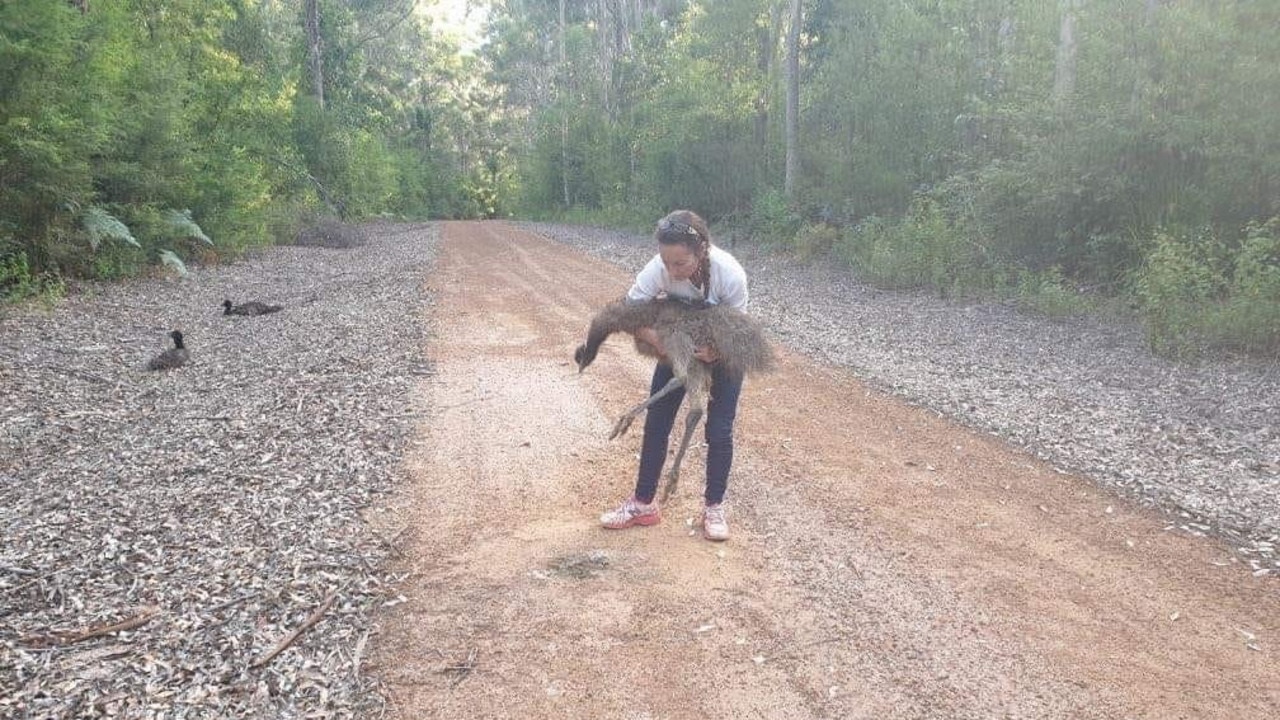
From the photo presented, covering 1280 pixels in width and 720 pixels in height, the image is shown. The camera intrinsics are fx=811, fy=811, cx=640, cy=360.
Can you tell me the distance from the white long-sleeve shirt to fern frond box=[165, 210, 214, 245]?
39.3 feet

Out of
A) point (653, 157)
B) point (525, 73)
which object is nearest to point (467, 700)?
point (653, 157)

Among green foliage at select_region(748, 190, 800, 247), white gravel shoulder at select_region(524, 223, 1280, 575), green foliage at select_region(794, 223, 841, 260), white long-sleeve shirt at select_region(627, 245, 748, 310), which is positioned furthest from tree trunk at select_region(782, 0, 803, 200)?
white long-sleeve shirt at select_region(627, 245, 748, 310)

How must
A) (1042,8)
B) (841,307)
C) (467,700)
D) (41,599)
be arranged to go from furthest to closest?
(1042,8) → (841,307) → (41,599) → (467,700)

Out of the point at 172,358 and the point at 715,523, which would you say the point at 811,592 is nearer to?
the point at 715,523

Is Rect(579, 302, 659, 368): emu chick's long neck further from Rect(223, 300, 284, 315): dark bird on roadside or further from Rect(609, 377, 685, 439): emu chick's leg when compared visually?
Rect(223, 300, 284, 315): dark bird on roadside

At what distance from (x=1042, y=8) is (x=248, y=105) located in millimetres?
14924

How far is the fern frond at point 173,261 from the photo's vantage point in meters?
13.0

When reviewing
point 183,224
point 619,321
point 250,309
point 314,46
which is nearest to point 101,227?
point 183,224

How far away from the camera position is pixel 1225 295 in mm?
9141

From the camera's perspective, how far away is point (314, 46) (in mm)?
26141

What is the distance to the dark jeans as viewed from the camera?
4.13 m

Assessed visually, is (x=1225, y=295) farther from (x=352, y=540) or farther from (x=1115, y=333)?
(x=352, y=540)

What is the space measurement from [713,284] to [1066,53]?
10.9 meters

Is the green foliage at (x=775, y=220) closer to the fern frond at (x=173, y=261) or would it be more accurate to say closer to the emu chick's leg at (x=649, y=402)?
the fern frond at (x=173, y=261)
